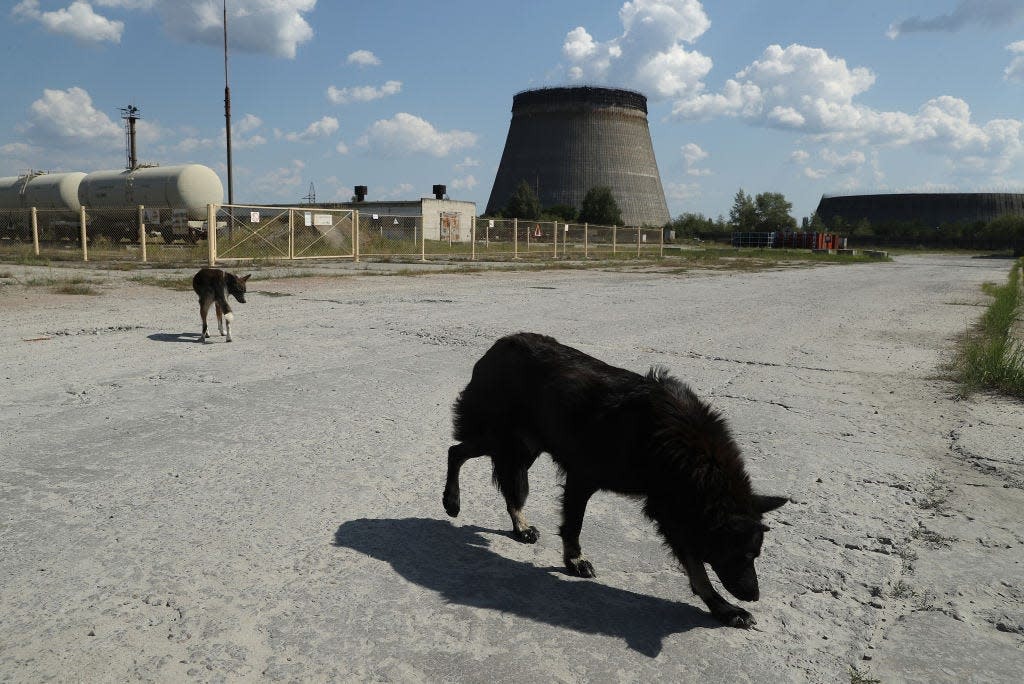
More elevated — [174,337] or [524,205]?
[524,205]

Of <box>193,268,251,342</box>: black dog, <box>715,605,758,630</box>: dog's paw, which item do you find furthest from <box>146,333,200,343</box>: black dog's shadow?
<box>715,605,758,630</box>: dog's paw

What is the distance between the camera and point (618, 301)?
14.5 metres

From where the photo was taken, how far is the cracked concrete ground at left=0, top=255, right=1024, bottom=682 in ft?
7.93

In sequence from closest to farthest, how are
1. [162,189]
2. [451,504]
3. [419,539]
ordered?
1. [419,539]
2. [451,504]
3. [162,189]

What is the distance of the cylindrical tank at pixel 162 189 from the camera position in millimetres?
30531

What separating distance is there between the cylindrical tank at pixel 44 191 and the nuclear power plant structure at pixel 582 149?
54.1 meters

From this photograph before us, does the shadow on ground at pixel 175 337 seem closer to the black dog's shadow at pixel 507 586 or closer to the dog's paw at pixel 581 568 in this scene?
the black dog's shadow at pixel 507 586

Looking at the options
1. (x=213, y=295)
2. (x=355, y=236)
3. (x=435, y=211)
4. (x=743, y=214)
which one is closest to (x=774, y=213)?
(x=743, y=214)

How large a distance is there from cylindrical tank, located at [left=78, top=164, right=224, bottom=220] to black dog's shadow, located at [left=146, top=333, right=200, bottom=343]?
23080mm

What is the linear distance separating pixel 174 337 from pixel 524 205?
225 feet

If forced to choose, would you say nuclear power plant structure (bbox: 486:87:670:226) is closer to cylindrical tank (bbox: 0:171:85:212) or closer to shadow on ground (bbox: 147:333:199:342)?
cylindrical tank (bbox: 0:171:85:212)

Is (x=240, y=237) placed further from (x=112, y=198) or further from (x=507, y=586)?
(x=507, y=586)

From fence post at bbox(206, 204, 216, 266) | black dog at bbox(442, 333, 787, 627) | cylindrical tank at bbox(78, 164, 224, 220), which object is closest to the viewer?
black dog at bbox(442, 333, 787, 627)

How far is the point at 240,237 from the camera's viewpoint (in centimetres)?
2491
